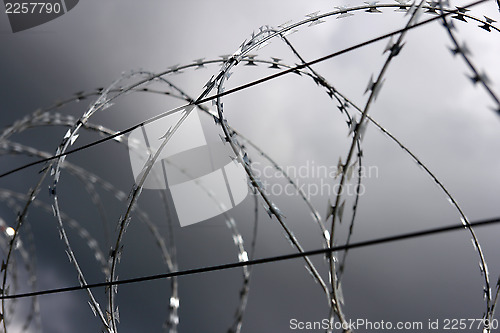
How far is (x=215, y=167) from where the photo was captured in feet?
25.8

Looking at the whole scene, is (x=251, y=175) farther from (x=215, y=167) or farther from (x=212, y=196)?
(x=215, y=167)

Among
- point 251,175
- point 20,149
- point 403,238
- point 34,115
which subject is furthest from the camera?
point 20,149

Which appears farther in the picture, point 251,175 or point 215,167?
point 215,167

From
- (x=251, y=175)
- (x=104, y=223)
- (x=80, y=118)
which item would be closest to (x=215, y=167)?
(x=104, y=223)

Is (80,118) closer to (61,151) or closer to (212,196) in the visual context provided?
(61,151)

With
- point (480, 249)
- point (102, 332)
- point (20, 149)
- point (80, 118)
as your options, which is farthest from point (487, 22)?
point (20, 149)

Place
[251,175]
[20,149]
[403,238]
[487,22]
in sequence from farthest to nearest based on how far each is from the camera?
[20,149] → [487,22] → [251,175] → [403,238]

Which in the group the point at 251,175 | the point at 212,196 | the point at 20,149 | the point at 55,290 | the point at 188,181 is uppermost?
the point at 20,149

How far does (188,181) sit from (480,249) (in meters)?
4.31

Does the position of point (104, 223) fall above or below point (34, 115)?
below

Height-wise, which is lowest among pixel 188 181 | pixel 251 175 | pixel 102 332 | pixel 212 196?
pixel 102 332

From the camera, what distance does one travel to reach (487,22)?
15.8 ft

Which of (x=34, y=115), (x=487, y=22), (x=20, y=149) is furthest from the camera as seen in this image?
(x=20, y=149)

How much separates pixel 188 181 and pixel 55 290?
3663 millimetres
